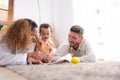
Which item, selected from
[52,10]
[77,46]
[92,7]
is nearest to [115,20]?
[92,7]

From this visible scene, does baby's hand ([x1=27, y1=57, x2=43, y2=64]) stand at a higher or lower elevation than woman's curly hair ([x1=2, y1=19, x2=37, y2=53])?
lower

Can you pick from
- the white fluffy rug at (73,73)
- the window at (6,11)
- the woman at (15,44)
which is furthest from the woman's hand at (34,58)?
the window at (6,11)

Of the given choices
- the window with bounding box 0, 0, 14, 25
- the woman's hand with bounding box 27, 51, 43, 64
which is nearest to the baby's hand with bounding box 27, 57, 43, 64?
the woman's hand with bounding box 27, 51, 43, 64

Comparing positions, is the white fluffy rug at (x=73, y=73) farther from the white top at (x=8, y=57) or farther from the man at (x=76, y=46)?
the man at (x=76, y=46)

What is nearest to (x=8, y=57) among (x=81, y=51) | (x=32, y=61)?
(x=32, y=61)

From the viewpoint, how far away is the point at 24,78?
650mm

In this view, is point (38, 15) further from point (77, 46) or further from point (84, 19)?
point (77, 46)

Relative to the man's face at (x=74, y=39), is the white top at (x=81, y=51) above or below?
below

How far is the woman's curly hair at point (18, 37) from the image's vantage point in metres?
1.27

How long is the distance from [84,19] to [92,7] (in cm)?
20

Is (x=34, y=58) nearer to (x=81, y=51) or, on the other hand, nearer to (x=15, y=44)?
(x=15, y=44)

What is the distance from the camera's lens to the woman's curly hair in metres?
1.27

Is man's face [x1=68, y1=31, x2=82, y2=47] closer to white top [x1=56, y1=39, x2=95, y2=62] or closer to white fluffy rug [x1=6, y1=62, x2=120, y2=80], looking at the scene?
white top [x1=56, y1=39, x2=95, y2=62]

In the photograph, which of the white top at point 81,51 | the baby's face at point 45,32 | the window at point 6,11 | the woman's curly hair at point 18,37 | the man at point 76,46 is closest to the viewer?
the woman's curly hair at point 18,37
